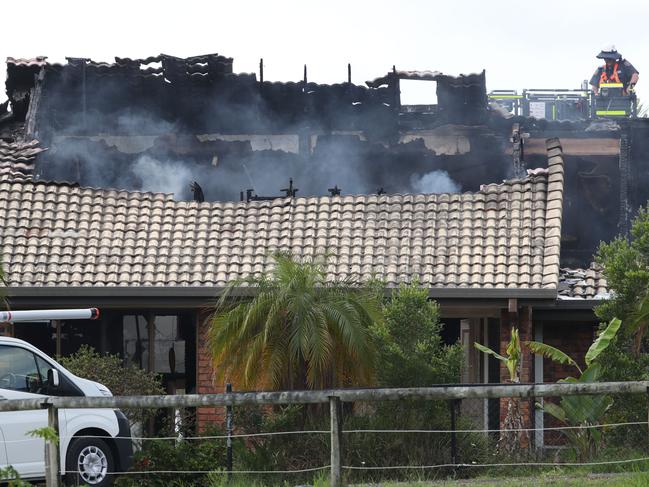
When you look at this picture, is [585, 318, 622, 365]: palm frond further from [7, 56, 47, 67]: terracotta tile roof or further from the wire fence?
[7, 56, 47, 67]: terracotta tile roof

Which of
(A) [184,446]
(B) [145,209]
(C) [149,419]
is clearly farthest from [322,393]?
(B) [145,209]

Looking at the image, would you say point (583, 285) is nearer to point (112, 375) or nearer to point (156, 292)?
point (156, 292)

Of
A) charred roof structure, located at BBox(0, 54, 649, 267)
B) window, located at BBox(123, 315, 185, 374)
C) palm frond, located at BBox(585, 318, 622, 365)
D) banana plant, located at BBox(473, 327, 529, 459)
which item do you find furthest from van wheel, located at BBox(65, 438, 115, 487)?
charred roof structure, located at BBox(0, 54, 649, 267)

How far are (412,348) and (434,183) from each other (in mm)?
9809

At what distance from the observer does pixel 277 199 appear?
18.3 meters

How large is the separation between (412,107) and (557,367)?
24.9ft

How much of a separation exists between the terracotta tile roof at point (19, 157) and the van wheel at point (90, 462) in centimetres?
785

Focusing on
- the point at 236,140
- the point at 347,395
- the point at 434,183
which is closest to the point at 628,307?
the point at 347,395

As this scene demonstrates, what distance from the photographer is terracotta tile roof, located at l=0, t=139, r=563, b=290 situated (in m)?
16.4

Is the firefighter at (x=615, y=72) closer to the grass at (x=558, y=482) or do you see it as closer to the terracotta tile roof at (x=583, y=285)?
the terracotta tile roof at (x=583, y=285)

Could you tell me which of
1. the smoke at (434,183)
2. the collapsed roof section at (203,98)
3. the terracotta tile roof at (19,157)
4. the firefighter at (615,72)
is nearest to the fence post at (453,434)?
the terracotta tile roof at (19,157)

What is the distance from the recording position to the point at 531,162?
22.3m

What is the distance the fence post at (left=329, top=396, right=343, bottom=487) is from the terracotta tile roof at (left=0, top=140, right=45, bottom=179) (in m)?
10.9

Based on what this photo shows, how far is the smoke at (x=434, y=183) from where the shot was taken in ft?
71.6
